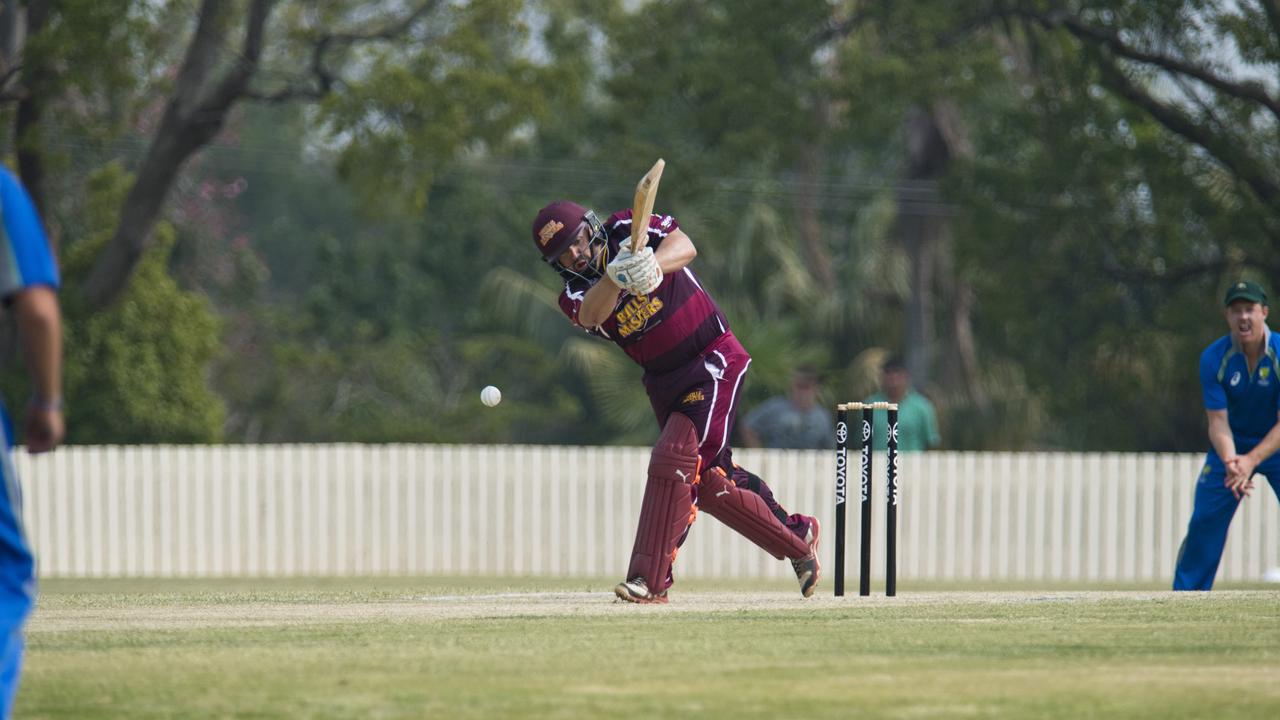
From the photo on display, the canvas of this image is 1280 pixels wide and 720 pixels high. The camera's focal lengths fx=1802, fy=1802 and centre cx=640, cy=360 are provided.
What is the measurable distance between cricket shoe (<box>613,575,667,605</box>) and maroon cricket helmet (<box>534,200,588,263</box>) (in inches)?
56.7

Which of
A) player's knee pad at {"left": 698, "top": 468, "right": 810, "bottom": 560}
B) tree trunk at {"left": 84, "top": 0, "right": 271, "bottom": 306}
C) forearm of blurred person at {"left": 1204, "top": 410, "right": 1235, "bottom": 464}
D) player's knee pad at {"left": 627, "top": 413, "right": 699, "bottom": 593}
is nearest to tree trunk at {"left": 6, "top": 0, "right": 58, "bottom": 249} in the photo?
tree trunk at {"left": 84, "top": 0, "right": 271, "bottom": 306}

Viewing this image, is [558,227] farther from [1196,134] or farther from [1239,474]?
[1196,134]

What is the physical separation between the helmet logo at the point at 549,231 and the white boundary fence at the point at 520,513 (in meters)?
8.92

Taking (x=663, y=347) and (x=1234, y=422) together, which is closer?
(x=663, y=347)

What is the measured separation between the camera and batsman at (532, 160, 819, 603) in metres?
7.48

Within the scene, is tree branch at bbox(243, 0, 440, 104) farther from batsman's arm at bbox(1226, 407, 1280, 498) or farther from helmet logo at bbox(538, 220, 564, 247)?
batsman's arm at bbox(1226, 407, 1280, 498)

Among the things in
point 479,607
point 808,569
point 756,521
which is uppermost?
point 756,521

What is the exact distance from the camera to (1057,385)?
71.5 ft

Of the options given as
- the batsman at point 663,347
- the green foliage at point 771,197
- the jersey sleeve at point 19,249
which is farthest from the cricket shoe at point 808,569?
the green foliage at point 771,197

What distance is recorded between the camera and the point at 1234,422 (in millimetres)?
9820

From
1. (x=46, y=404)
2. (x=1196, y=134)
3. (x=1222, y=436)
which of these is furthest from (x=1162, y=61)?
(x=46, y=404)

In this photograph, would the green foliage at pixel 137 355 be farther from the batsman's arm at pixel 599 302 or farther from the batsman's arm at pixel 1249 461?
the batsman's arm at pixel 1249 461

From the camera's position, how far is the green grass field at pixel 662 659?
4.95m

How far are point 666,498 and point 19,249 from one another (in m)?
3.72
